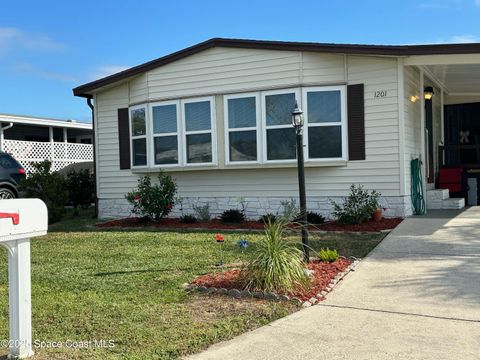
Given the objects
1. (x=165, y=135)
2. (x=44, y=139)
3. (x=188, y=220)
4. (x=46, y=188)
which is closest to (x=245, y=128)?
(x=165, y=135)

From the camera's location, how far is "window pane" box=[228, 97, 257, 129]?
1145 cm

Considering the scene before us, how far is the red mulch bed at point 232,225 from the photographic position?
9.61 metres

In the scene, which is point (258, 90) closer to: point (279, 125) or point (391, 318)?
point (279, 125)

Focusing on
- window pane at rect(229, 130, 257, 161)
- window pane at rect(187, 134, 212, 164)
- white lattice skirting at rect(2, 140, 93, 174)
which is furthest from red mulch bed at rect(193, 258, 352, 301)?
white lattice skirting at rect(2, 140, 93, 174)

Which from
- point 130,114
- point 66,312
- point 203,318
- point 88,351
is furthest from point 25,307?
point 130,114

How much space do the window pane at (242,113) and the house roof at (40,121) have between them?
13425 mm

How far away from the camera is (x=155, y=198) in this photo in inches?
444

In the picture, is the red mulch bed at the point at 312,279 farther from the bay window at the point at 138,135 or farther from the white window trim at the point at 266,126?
the bay window at the point at 138,135

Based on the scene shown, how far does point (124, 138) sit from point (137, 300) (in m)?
8.45

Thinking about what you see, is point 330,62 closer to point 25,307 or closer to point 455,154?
point 455,154

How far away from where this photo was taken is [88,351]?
389cm

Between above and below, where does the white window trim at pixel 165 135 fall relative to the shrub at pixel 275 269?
above

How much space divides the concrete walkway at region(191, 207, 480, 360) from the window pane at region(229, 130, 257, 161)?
4.74 m

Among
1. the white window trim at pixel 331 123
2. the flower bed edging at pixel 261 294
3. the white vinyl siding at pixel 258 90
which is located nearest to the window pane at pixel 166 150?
the white vinyl siding at pixel 258 90
